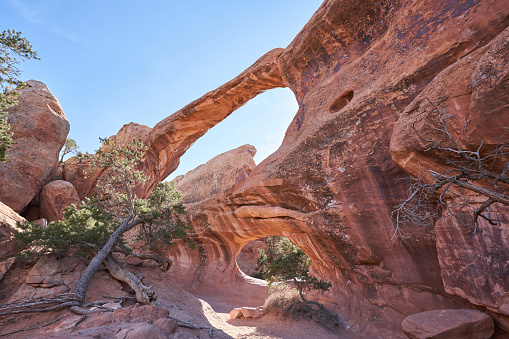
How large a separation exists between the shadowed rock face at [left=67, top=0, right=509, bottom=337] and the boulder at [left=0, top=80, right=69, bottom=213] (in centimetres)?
1413

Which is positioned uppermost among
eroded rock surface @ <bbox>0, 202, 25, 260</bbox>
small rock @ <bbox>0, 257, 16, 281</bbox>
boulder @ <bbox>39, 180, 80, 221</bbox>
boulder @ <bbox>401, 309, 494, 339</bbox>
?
boulder @ <bbox>39, 180, 80, 221</bbox>

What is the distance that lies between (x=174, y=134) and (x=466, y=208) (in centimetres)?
1942

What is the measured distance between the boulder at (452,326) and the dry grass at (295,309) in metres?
5.04

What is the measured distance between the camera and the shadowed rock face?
244 inches

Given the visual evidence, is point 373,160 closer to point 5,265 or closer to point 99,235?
point 99,235

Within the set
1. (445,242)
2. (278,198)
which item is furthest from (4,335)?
Answer: (445,242)

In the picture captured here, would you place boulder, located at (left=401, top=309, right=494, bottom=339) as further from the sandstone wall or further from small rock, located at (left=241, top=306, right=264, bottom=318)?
small rock, located at (left=241, top=306, right=264, bottom=318)

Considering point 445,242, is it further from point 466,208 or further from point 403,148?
point 403,148

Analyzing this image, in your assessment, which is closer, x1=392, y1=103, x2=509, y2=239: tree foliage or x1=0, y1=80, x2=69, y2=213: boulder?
x1=392, y1=103, x2=509, y2=239: tree foliage

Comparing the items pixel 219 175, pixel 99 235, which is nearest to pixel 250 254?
pixel 219 175

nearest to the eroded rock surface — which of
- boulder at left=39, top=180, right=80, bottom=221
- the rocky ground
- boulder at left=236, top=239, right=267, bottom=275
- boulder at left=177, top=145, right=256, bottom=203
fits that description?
the rocky ground

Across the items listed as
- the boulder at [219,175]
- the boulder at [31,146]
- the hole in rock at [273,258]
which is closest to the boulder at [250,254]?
the hole in rock at [273,258]

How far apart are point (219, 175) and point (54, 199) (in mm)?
13027

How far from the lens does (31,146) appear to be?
720 inches
